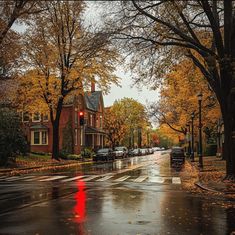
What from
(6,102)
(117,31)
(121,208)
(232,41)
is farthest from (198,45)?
(6,102)

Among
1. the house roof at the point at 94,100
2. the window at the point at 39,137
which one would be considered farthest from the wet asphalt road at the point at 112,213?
the house roof at the point at 94,100

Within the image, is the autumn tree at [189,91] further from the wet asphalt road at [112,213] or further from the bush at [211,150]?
the bush at [211,150]

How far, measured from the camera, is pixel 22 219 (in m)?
9.67

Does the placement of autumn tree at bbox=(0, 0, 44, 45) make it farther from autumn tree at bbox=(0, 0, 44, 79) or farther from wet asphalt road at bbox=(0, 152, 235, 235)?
wet asphalt road at bbox=(0, 152, 235, 235)

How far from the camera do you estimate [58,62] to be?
40469 mm

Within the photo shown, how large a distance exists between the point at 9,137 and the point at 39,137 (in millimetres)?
29515

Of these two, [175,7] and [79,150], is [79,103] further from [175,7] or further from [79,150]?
[175,7]

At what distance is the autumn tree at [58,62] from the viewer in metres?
39.3

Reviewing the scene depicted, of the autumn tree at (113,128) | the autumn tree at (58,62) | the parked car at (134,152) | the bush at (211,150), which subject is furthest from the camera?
the parked car at (134,152)

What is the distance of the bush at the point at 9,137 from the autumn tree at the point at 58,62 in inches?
260

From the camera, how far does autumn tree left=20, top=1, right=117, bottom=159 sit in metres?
39.3

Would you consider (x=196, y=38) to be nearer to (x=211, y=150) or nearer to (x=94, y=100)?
(x=211, y=150)

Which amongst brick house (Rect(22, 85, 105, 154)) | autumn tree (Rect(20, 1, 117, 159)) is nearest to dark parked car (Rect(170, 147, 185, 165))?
autumn tree (Rect(20, 1, 117, 159))

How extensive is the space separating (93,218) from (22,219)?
178 cm
